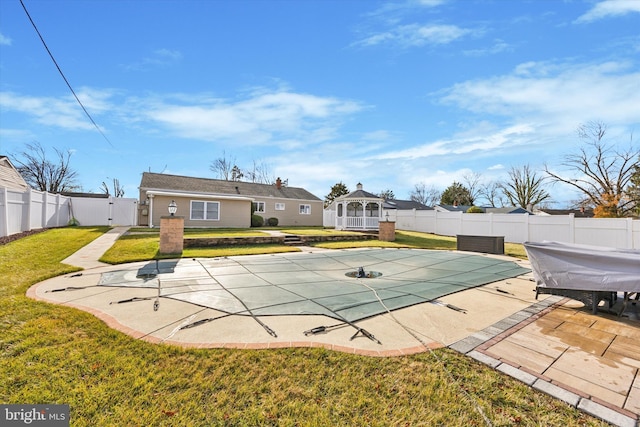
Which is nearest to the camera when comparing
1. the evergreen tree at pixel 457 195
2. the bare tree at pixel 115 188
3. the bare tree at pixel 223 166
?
the bare tree at pixel 223 166

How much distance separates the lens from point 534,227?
52.9 ft

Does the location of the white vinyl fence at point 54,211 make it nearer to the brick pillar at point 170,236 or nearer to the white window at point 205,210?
the white window at point 205,210

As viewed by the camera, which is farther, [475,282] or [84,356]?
[475,282]

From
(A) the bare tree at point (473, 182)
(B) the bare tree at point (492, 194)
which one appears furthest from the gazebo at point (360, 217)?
(B) the bare tree at point (492, 194)

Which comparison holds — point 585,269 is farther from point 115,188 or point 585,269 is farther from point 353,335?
point 115,188

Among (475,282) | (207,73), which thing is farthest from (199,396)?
(207,73)

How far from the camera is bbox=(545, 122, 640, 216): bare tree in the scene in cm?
2459

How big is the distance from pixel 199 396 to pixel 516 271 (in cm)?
889

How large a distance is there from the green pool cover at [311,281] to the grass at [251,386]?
4.42 ft

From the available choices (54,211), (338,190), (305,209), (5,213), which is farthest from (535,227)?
(54,211)

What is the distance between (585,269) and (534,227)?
14136 millimetres

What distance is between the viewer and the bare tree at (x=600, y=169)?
968 inches

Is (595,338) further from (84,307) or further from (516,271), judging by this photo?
(84,307)

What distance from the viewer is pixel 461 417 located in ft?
7.15
